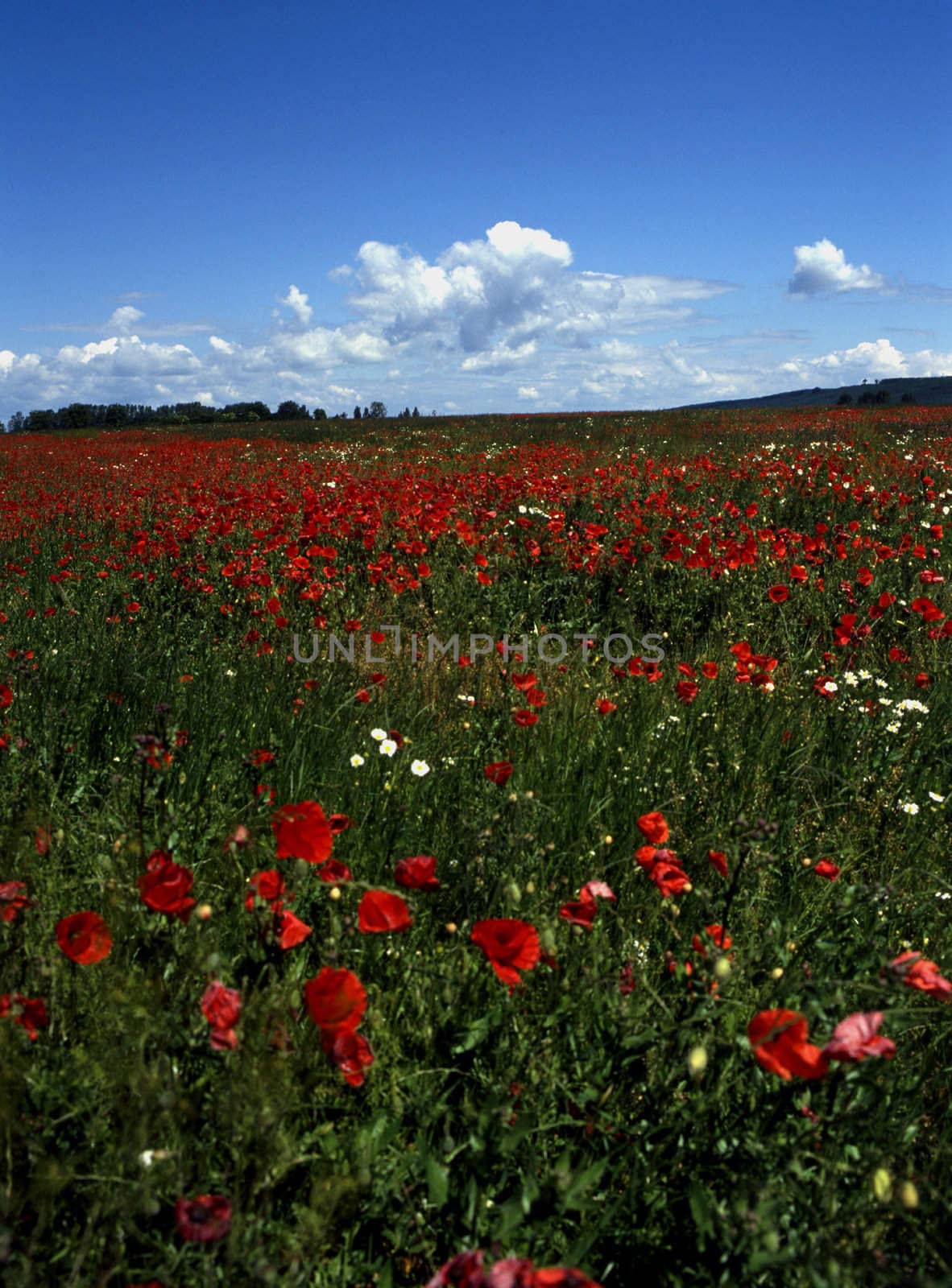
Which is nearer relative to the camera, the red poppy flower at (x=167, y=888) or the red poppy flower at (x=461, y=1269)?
the red poppy flower at (x=461, y=1269)

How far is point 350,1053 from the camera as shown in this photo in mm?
1463

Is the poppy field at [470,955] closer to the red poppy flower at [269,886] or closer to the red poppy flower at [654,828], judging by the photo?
the red poppy flower at [269,886]

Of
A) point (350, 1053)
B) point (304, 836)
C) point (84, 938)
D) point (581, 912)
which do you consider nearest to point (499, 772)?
point (581, 912)

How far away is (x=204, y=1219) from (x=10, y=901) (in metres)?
0.76

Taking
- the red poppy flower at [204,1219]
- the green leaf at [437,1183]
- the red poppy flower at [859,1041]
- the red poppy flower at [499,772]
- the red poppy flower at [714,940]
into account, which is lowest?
the green leaf at [437,1183]

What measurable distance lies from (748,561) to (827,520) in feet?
11.4

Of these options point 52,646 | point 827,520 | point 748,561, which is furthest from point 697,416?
point 52,646

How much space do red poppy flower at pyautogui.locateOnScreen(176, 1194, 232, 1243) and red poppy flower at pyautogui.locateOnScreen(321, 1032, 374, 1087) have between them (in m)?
0.27

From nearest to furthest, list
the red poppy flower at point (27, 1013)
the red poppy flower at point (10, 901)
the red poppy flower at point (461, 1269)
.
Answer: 1. the red poppy flower at point (461, 1269)
2. the red poppy flower at point (27, 1013)
3. the red poppy flower at point (10, 901)

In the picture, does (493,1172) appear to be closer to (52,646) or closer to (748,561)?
(52,646)

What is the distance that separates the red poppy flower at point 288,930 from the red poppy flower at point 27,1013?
1.42ft

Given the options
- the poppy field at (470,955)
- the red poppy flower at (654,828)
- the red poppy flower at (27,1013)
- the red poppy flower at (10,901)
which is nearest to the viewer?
the poppy field at (470,955)

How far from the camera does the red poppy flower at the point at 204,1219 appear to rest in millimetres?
1172

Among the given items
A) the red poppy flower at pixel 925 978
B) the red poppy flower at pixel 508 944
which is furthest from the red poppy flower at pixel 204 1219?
the red poppy flower at pixel 925 978
